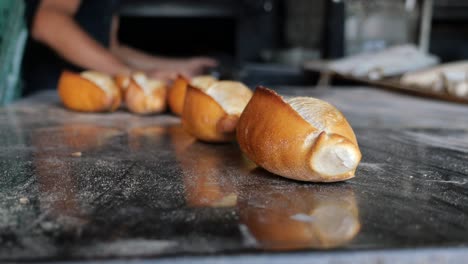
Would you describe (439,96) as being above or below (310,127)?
below

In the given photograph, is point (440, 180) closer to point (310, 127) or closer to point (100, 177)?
point (310, 127)

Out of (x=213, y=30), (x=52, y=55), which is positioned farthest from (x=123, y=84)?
(x=213, y=30)

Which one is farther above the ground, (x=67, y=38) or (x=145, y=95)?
(x=67, y=38)

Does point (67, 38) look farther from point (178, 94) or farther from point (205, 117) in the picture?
point (205, 117)

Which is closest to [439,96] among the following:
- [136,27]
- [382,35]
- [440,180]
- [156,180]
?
[440,180]

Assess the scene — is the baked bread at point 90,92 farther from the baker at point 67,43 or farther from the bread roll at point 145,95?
the baker at point 67,43

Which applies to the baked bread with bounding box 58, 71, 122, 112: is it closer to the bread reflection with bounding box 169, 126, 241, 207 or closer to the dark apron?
the bread reflection with bounding box 169, 126, 241, 207
